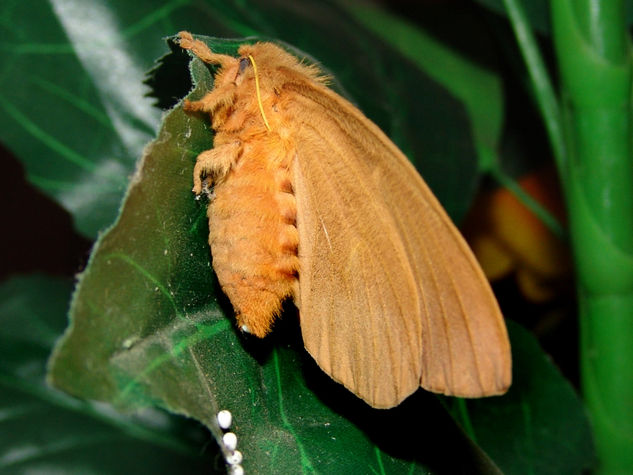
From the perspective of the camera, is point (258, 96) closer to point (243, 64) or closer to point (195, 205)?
point (243, 64)

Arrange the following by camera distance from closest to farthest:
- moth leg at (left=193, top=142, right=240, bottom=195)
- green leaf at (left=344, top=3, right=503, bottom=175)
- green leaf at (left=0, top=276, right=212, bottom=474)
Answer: moth leg at (left=193, top=142, right=240, bottom=195) < green leaf at (left=0, top=276, right=212, bottom=474) < green leaf at (left=344, top=3, right=503, bottom=175)

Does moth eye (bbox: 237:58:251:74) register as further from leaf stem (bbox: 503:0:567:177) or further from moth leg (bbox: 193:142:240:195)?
leaf stem (bbox: 503:0:567:177)

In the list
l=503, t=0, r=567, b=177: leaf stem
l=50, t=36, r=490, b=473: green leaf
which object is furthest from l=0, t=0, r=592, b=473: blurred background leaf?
l=503, t=0, r=567, b=177: leaf stem

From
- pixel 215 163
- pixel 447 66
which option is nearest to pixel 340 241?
pixel 215 163

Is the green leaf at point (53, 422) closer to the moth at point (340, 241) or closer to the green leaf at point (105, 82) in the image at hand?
the green leaf at point (105, 82)

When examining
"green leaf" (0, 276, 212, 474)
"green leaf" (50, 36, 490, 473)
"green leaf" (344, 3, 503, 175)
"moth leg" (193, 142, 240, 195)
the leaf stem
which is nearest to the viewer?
"green leaf" (50, 36, 490, 473)

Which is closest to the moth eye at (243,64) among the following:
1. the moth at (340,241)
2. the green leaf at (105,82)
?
the moth at (340,241)
